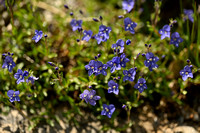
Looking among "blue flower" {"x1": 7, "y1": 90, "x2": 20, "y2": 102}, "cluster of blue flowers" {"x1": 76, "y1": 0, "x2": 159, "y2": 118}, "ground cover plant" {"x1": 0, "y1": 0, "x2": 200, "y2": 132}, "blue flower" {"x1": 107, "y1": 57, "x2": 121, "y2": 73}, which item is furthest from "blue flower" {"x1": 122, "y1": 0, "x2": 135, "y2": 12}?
"blue flower" {"x1": 7, "y1": 90, "x2": 20, "y2": 102}

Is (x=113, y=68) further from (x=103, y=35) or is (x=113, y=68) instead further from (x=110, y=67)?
(x=103, y=35)

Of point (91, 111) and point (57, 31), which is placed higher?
point (57, 31)

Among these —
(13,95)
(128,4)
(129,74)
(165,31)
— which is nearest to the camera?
(13,95)

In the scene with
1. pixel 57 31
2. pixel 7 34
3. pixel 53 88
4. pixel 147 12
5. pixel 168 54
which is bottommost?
pixel 53 88

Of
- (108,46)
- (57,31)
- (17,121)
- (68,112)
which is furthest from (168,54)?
(17,121)

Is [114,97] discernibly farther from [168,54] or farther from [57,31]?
[57,31]

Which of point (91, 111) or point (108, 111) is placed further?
point (91, 111)

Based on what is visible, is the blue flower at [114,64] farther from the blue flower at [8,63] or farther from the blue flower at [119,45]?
the blue flower at [8,63]

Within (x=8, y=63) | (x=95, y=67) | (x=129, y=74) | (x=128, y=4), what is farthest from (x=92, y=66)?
(x=128, y=4)

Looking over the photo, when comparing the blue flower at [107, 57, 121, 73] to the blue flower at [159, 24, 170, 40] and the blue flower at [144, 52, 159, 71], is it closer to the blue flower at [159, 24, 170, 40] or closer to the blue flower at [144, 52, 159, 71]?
the blue flower at [144, 52, 159, 71]
